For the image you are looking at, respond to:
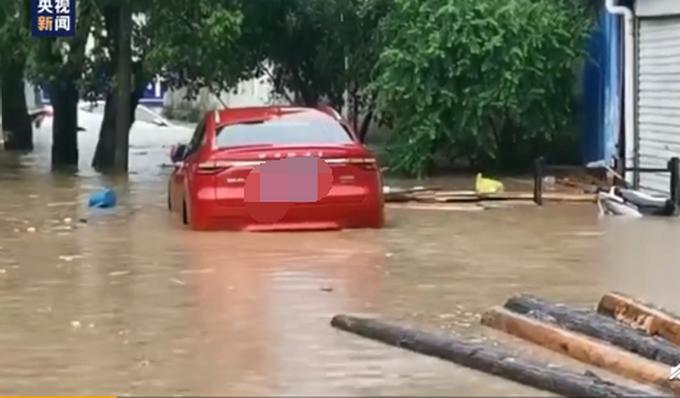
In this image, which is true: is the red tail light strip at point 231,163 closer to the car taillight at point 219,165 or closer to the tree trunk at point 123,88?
the car taillight at point 219,165

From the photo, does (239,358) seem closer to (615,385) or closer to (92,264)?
(615,385)

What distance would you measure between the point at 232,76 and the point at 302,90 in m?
2.46

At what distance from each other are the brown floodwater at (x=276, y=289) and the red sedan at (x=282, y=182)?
0.22 m

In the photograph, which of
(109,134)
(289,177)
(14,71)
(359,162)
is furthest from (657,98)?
(14,71)

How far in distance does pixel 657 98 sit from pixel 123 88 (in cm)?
961

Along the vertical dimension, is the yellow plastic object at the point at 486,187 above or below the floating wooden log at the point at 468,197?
above

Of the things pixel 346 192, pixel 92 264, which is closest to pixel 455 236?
pixel 346 192

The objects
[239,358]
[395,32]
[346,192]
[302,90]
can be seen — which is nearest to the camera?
[239,358]

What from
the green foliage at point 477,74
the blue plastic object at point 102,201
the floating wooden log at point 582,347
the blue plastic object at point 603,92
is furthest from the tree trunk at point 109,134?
the floating wooden log at point 582,347

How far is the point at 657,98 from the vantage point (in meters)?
22.1

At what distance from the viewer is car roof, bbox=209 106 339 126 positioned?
1603cm

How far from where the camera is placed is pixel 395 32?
1009 inches

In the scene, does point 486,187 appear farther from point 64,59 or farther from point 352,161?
point 64,59

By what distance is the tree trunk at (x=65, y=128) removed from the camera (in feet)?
102
